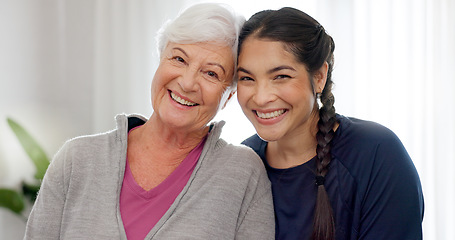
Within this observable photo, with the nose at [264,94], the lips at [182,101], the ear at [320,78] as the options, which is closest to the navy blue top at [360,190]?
the ear at [320,78]

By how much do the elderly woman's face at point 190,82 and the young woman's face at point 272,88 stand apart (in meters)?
0.07

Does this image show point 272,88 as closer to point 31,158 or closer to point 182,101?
point 182,101

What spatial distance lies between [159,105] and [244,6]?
5.33 ft

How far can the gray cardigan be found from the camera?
4.85ft

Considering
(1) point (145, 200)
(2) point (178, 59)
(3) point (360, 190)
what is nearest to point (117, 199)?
(1) point (145, 200)

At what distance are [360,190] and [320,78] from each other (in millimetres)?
391

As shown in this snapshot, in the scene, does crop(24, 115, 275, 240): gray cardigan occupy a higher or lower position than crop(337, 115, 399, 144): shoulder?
lower

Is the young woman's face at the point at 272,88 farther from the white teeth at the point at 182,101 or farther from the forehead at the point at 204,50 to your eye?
the white teeth at the point at 182,101

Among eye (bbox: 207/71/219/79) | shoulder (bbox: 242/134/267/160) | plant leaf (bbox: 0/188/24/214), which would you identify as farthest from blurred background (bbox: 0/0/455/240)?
eye (bbox: 207/71/219/79)

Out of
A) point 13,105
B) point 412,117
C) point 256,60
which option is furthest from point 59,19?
point 412,117

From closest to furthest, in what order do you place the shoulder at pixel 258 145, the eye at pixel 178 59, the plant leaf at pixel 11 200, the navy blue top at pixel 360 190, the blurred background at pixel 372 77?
the navy blue top at pixel 360 190
the eye at pixel 178 59
the shoulder at pixel 258 145
the plant leaf at pixel 11 200
the blurred background at pixel 372 77

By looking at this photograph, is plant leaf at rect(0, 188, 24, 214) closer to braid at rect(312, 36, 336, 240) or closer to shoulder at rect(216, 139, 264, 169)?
shoulder at rect(216, 139, 264, 169)

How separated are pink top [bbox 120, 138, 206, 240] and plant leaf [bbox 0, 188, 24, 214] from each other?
56.1 inches

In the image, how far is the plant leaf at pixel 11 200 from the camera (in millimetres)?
2696
